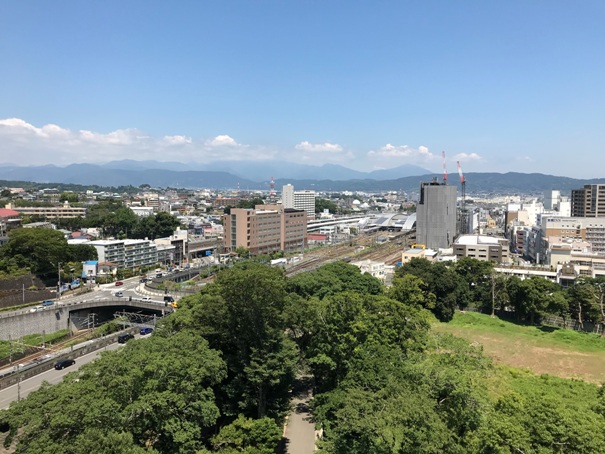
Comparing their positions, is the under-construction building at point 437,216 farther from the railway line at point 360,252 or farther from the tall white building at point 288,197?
the tall white building at point 288,197

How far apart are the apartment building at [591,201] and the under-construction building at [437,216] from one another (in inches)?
938

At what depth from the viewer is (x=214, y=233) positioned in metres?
72.0

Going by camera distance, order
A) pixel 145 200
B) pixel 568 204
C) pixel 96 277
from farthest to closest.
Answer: pixel 145 200, pixel 568 204, pixel 96 277

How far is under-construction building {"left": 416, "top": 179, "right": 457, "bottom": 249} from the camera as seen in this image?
2448 inches

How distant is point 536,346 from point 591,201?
172ft

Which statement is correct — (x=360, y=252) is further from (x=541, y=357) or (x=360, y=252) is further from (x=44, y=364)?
(x=44, y=364)

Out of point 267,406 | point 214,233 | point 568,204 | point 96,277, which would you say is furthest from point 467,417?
point 568,204

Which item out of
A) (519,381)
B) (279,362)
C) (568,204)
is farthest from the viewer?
(568,204)

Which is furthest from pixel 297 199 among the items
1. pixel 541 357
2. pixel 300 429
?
pixel 300 429

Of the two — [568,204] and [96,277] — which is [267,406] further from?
[568,204]

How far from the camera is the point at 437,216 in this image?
62.3m

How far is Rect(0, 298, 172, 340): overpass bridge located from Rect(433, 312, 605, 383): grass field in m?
22.4

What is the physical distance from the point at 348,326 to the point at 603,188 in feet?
228

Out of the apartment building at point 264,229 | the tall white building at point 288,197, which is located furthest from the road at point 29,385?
the tall white building at point 288,197
